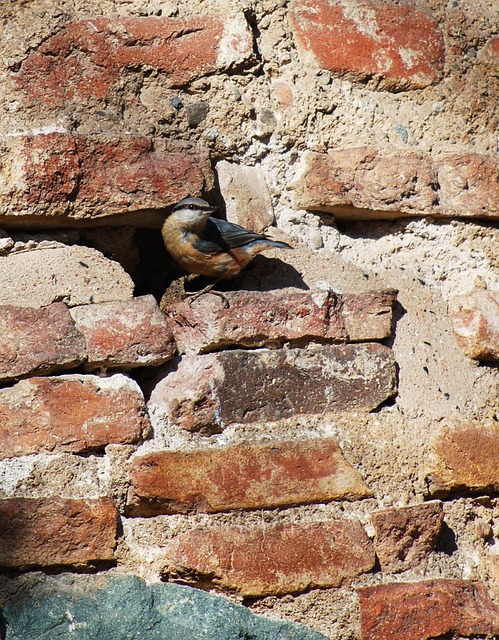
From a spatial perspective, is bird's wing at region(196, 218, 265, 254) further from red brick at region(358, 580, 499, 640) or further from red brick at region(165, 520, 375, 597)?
red brick at region(358, 580, 499, 640)

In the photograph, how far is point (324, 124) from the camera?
5.83ft

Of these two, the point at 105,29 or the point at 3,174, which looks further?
the point at 105,29

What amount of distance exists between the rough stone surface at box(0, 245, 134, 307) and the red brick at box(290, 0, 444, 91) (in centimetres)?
55

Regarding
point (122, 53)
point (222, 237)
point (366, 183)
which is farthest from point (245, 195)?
point (122, 53)

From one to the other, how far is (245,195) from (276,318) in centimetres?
28

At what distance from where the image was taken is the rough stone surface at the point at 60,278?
154 centimetres

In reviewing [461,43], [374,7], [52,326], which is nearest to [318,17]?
[374,7]

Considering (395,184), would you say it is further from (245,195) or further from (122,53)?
(122,53)

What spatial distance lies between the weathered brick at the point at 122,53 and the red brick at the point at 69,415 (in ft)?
1.60

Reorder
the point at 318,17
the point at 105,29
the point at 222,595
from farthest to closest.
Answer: the point at 318,17 < the point at 105,29 < the point at 222,595

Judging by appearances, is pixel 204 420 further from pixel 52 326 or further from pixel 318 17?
pixel 318 17

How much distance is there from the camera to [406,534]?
153 cm

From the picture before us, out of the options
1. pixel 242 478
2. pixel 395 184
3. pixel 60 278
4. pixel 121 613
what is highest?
pixel 395 184

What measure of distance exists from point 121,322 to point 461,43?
0.87 metres
